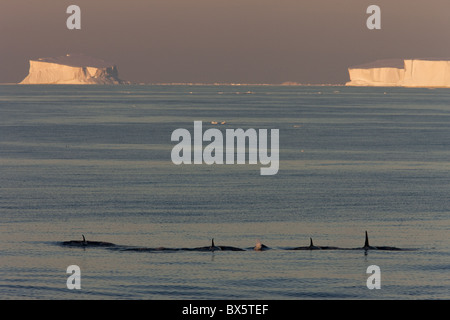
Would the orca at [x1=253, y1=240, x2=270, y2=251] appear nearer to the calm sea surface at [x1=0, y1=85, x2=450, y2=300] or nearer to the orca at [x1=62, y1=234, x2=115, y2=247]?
the calm sea surface at [x1=0, y1=85, x2=450, y2=300]

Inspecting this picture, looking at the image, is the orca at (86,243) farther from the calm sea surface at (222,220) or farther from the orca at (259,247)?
the orca at (259,247)

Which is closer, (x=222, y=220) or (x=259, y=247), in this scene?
(x=259, y=247)

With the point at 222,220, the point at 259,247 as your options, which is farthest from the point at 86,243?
the point at 222,220

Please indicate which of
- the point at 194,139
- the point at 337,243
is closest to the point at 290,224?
the point at 337,243

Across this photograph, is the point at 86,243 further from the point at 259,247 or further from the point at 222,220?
the point at 222,220

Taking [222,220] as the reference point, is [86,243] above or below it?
below

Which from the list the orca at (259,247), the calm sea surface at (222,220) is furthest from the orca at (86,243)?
the orca at (259,247)

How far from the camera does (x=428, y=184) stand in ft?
224

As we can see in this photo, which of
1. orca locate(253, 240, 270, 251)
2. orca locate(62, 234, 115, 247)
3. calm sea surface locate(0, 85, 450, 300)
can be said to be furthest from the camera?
orca locate(62, 234, 115, 247)

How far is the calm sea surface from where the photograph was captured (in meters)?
37.4

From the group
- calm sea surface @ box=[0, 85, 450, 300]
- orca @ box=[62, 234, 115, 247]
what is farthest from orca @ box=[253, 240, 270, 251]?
orca @ box=[62, 234, 115, 247]

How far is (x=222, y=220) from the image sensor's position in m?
51.8

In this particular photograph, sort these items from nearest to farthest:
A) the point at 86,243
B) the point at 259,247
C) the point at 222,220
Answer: the point at 259,247, the point at 86,243, the point at 222,220
